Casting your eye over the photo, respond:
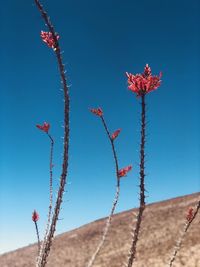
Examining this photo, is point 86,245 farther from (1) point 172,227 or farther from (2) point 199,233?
(2) point 199,233

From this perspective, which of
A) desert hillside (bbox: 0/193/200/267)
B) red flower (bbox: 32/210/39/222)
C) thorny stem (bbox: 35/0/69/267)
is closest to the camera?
thorny stem (bbox: 35/0/69/267)

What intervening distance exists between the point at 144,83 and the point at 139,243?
5040cm

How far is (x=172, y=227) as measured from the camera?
56812 mm

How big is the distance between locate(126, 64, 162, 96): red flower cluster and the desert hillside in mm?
34083

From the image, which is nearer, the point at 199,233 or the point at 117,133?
the point at 117,133

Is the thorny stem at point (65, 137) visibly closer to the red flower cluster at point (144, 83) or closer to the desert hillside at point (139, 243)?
the red flower cluster at point (144, 83)

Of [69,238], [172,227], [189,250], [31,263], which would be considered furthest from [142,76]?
[69,238]

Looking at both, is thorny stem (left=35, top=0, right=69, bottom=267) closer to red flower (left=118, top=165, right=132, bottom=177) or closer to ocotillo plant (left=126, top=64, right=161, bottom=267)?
ocotillo plant (left=126, top=64, right=161, bottom=267)

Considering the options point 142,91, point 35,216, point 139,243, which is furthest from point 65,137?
point 139,243

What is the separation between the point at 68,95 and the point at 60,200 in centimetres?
132

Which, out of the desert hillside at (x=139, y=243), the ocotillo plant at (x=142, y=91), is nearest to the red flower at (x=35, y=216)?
the ocotillo plant at (x=142, y=91)

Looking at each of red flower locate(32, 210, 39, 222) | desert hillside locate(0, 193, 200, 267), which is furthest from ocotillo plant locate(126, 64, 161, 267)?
desert hillside locate(0, 193, 200, 267)

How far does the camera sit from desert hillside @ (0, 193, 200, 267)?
44188mm

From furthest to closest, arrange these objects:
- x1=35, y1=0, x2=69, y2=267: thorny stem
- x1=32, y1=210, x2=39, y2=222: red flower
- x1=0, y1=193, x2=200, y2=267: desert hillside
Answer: x1=0, y1=193, x2=200, y2=267: desert hillside < x1=32, y1=210, x2=39, y2=222: red flower < x1=35, y1=0, x2=69, y2=267: thorny stem
